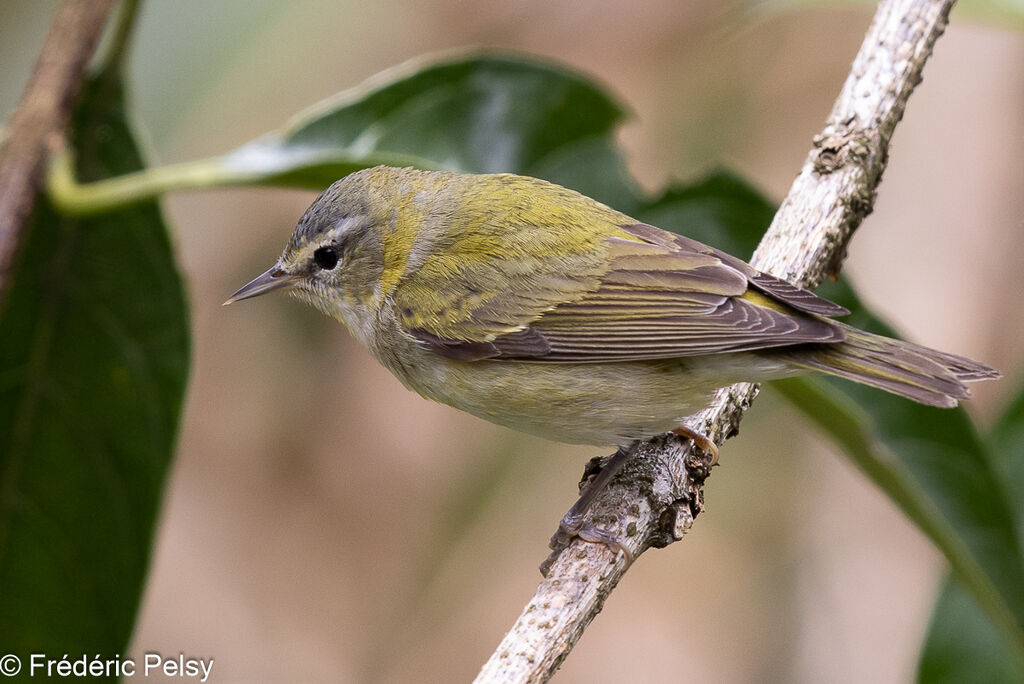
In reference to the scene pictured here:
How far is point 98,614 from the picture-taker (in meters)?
3.30

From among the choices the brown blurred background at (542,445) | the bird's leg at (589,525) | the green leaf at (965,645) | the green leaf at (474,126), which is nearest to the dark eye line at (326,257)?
the green leaf at (474,126)

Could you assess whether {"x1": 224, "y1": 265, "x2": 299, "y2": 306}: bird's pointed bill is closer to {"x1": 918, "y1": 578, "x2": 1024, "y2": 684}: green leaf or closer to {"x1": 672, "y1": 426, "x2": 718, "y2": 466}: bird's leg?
{"x1": 672, "y1": 426, "x2": 718, "y2": 466}: bird's leg

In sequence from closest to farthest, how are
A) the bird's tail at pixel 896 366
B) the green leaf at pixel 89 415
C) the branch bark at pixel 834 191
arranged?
the bird's tail at pixel 896 366 → the branch bark at pixel 834 191 → the green leaf at pixel 89 415

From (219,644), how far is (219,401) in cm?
148

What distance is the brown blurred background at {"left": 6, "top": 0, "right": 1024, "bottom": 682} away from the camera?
5.45 m

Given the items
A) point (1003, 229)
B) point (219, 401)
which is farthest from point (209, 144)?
point (1003, 229)

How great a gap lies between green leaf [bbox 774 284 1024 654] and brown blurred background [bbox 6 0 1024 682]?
93.4 inches

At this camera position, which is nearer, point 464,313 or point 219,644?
point 464,313

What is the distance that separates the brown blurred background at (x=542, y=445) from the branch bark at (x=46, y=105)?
7.50 feet

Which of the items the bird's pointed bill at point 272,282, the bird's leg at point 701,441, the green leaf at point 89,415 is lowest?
the green leaf at point 89,415

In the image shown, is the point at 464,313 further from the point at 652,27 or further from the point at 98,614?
the point at 652,27

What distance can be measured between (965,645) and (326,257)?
256cm

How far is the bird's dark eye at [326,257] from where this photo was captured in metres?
3.62

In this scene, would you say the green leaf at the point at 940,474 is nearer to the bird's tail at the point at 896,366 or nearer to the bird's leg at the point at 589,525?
the bird's tail at the point at 896,366
